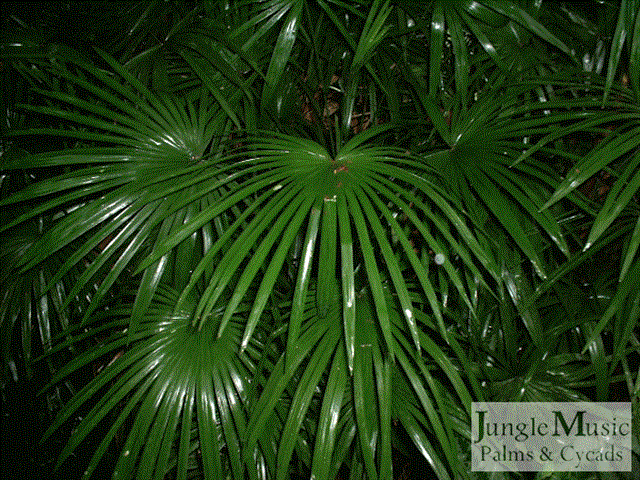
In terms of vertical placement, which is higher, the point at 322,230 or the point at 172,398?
the point at 322,230

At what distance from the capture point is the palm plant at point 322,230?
69 centimetres

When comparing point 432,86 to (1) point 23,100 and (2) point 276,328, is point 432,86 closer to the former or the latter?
(2) point 276,328

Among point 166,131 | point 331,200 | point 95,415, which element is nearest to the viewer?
point 331,200

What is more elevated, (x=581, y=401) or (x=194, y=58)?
(x=194, y=58)

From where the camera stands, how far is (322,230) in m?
0.63

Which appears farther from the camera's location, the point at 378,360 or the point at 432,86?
the point at 432,86

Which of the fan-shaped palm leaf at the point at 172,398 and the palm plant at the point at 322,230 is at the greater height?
the palm plant at the point at 322,230

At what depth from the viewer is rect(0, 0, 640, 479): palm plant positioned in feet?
2.26

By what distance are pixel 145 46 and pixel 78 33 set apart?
167 mm

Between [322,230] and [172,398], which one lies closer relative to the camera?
[322,230]

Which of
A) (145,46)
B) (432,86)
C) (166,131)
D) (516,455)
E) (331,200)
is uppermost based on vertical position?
(145,46)

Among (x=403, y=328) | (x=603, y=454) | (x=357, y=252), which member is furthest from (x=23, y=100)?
(x=603, y=454)

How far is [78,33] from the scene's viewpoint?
110 centimetres

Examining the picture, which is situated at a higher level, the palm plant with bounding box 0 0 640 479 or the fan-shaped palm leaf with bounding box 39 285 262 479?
the palm plant with bounding box 0 0 640 479
